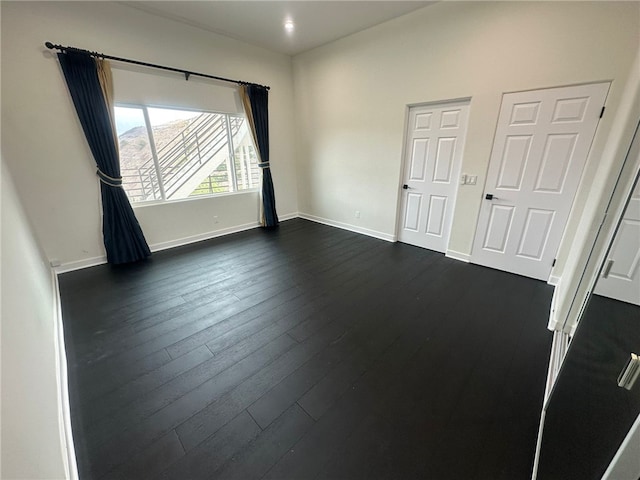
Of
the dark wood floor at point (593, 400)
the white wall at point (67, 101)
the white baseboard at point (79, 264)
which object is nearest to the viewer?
the dark wood floor at point (593, 400)

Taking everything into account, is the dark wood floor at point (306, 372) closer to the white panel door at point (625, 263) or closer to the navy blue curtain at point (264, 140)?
the white panel door at point (625, 263)

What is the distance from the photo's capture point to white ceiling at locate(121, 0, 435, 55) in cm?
293

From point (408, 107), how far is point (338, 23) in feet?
4.75

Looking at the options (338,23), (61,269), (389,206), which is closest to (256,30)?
(338,23)

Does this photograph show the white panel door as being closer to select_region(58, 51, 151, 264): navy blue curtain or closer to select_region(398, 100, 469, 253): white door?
select_region(398, 100, 469, 253): white door

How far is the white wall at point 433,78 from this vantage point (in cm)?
218

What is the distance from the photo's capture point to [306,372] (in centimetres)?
168

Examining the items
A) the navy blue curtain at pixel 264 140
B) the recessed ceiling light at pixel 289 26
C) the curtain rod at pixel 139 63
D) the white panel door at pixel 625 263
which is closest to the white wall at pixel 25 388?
the white panel door at pixel 625 263

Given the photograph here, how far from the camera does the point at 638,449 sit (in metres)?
0.53

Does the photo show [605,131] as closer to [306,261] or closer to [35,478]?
[306,261]

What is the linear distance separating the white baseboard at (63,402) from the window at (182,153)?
1931 mm

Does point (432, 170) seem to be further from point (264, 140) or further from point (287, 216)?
point (287, 216)

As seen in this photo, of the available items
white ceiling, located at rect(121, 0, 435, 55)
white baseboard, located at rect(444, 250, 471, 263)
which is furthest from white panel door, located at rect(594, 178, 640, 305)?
white ceiling, located at rect(121, 0, 435, 55)

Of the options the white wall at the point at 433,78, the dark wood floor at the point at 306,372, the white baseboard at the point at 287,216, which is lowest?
the dark wood floor at the point at 306,372
